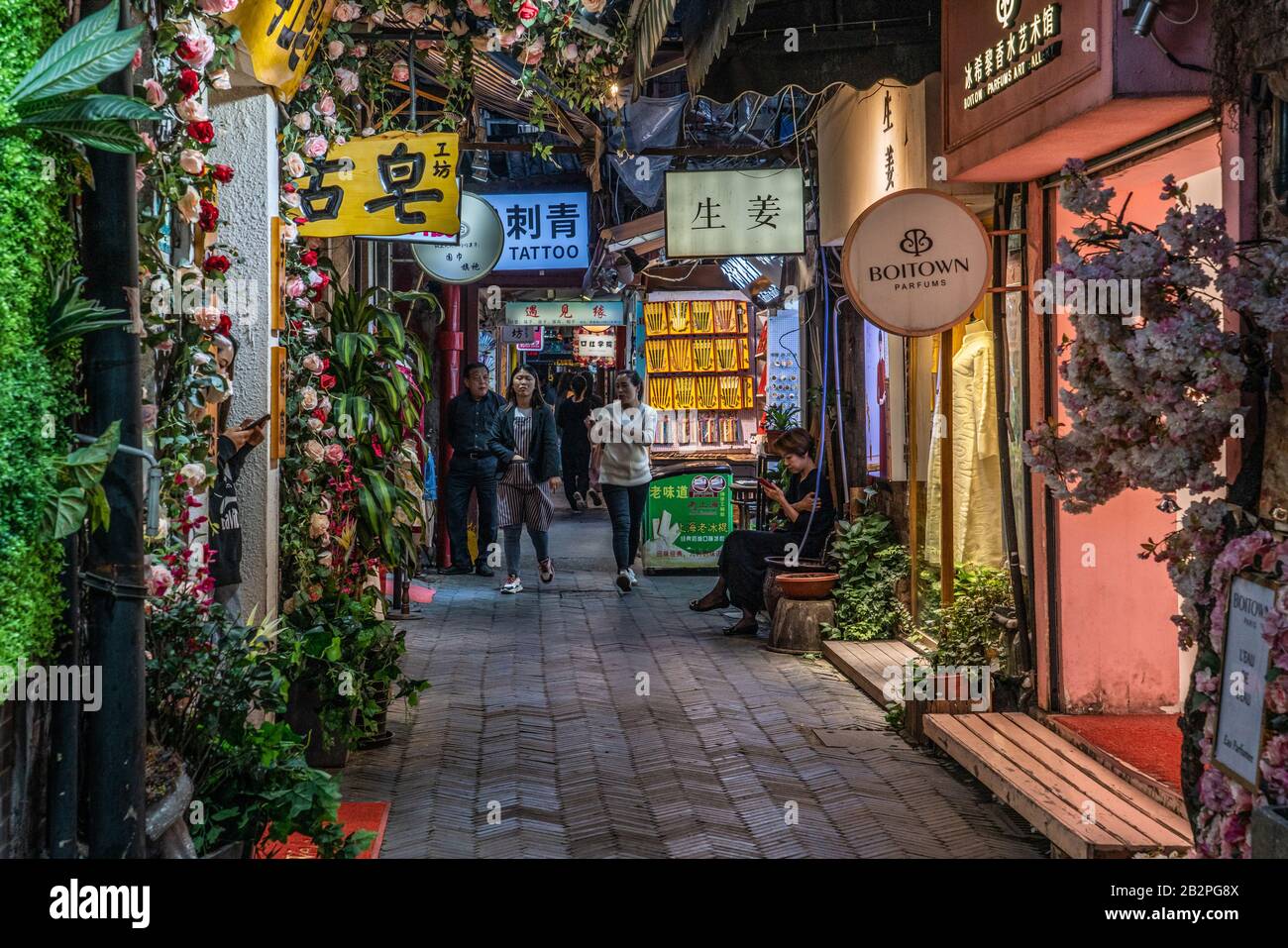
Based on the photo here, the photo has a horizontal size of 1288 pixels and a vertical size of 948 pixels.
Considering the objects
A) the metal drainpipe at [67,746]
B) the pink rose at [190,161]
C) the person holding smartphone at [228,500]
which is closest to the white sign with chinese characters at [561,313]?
the person holding smartphone at [228,500]

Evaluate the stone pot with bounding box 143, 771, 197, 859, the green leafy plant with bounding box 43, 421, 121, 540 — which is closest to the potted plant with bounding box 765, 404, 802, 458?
the stone pot with bounding box 143, 771, 197, 859

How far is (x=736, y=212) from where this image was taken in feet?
38.4

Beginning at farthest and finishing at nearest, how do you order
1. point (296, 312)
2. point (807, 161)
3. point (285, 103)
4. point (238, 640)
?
point (807, 161)
point (296, 312)
point (285, 103)
point (238, 640)

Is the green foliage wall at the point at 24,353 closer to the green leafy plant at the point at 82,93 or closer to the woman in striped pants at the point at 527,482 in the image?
the green leafy plant at the point at 82,93

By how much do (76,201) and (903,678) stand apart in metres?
6.26

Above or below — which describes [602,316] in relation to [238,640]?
above

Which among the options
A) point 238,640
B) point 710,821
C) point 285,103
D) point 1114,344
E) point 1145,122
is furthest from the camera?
point 285,103

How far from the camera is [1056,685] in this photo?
6883mm

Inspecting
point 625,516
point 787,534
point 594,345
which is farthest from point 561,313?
point 787,534

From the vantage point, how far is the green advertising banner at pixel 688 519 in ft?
50.1

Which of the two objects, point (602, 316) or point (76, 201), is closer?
point (76, 201)

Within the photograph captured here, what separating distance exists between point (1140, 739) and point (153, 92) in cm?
524
